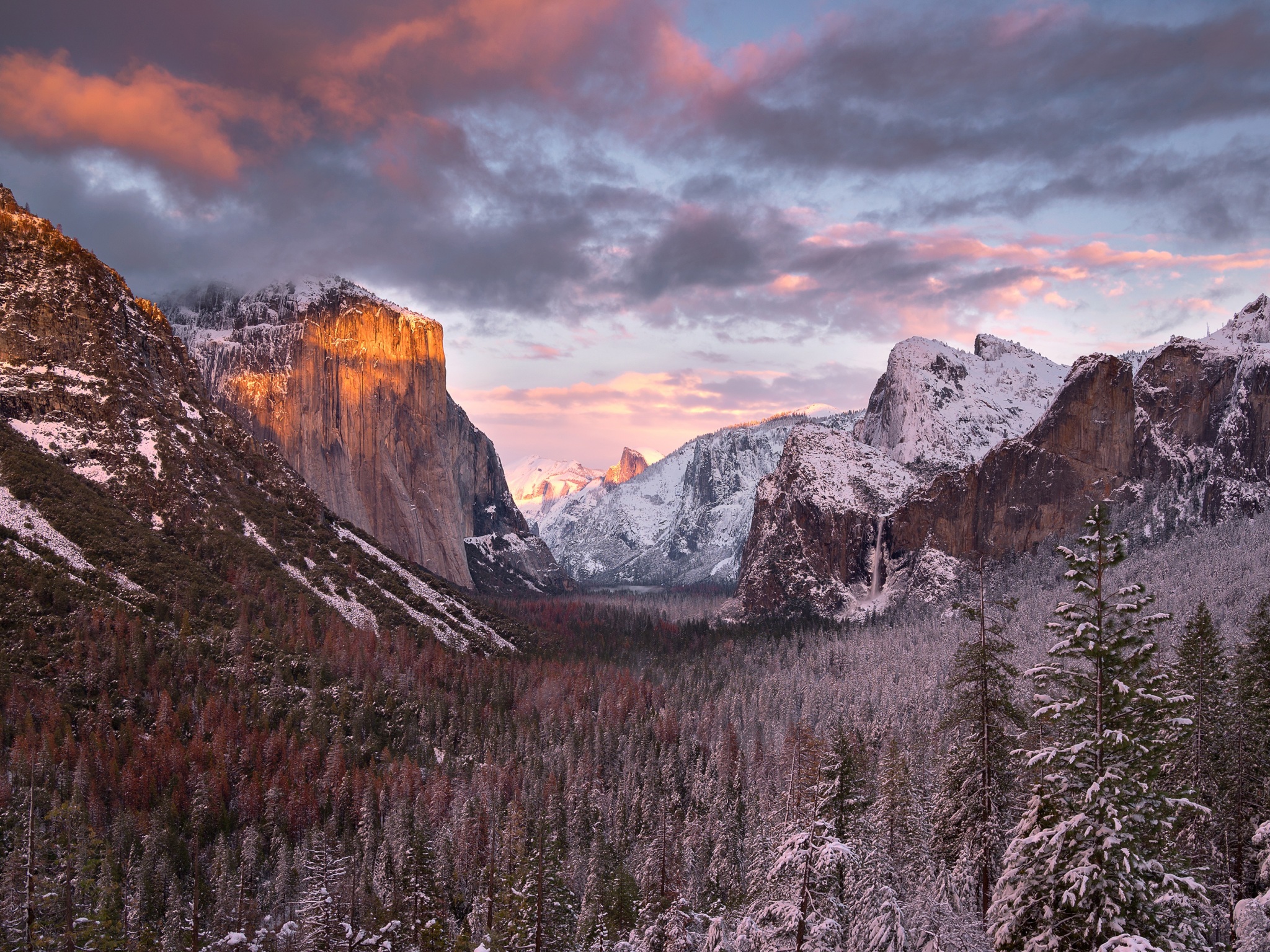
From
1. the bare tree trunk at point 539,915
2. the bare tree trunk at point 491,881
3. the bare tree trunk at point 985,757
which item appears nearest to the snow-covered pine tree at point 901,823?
the bare tree trunk at point 985,757

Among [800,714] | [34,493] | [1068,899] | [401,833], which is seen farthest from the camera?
[800,714]

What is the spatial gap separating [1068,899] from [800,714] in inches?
3915

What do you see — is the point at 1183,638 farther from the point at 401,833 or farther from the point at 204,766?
the point at 204,766

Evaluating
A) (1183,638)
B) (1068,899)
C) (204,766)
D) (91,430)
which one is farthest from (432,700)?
(1068,899)

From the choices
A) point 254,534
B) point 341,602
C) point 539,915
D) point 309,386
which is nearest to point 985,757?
point 539,915

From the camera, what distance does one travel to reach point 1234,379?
192500mm

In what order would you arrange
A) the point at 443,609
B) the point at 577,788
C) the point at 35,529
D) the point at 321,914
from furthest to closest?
the point at 443,609
the point at 35,529
the point at 577,788
the point at 321,914

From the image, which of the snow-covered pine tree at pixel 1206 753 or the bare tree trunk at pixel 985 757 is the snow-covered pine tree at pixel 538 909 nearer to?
the bare tree trunk at pixel 985 757

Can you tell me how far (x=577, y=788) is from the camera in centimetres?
7906

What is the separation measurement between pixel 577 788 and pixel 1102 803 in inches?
2598

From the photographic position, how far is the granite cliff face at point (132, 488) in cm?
8638

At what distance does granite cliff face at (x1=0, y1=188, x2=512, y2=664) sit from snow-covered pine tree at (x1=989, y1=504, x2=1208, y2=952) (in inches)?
3305

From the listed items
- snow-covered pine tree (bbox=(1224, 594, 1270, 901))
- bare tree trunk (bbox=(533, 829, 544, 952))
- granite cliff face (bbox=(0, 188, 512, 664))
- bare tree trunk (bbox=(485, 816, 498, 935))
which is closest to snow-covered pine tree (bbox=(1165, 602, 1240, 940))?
snow-covered pine tree (bbox=(1224, 594, 1270, 901))

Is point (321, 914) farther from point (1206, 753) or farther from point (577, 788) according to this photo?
point (577, 788)
